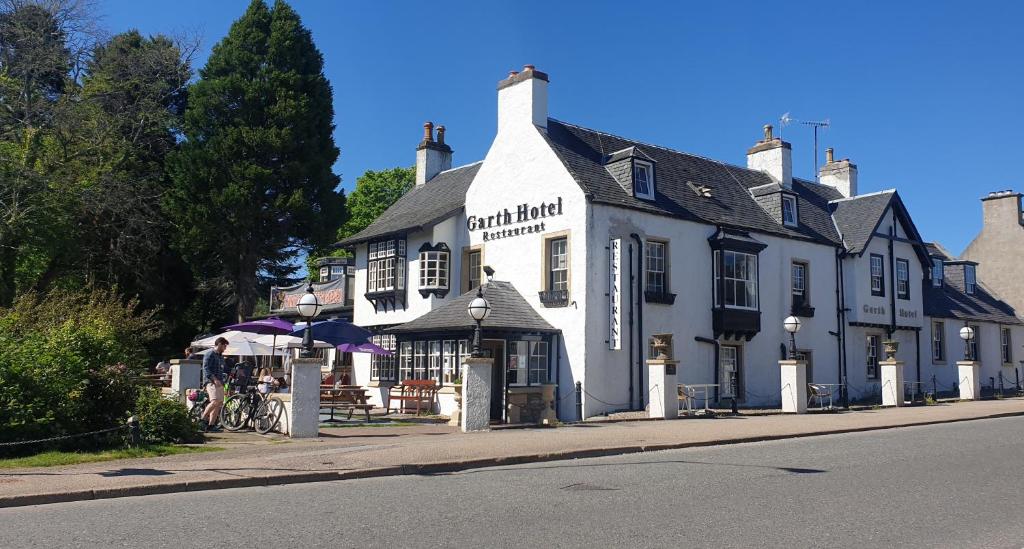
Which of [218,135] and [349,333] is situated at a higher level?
[218,135]

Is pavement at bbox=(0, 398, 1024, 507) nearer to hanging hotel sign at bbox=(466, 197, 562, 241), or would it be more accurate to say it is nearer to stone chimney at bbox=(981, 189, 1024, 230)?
hanging hotel sign at bbox=(466, 197, 562, 241)

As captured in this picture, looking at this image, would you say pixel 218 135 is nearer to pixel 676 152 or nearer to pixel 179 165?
pixel 179 165

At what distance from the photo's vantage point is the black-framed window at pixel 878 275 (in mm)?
32469

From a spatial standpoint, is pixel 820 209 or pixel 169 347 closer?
pixel 820 209

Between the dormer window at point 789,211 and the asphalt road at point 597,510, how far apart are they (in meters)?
17.7

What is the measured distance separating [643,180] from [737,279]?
4.50 meters

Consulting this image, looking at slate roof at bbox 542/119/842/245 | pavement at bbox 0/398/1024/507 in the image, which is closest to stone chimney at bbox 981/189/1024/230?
slate roof at bbox 542/119/842/245

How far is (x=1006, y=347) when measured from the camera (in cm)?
3966

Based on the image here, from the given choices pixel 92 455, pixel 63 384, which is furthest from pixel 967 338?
pixel 63 384

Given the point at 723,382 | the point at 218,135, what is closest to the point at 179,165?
the point at 218,135

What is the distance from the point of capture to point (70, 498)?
386 inches

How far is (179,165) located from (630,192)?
19.9 meters

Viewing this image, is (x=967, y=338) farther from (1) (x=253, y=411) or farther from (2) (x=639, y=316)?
(1) (x=253, y=411)

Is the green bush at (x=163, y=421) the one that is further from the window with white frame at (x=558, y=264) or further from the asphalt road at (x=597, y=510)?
the window with white frame at (x=558, y=264)
